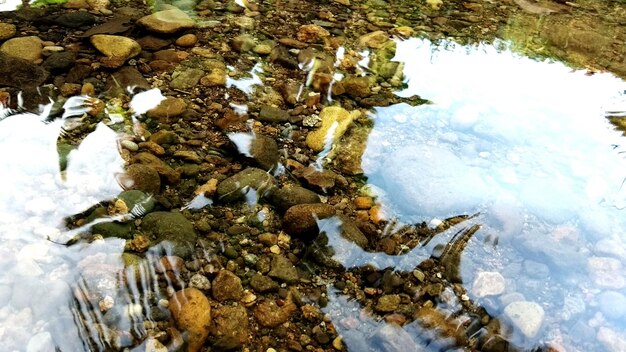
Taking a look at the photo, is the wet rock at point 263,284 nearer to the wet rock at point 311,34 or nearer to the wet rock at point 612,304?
the wet rock at point 612,304

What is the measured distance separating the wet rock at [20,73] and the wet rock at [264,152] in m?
1.78

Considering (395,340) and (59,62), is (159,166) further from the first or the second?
(395,340)

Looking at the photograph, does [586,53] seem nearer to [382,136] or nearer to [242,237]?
[382,136]

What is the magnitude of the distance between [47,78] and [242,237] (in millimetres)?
2203

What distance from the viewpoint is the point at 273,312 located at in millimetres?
2275

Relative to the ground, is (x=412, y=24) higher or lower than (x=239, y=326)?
higher

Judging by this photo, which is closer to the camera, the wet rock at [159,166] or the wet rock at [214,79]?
the wet rock at [159,166]

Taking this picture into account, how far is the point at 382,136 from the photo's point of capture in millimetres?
3578

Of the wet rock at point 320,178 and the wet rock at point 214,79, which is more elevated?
the wet rock at point 214,79

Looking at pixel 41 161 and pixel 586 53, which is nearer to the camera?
pixel 41 161

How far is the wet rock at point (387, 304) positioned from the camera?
2369 millimetres

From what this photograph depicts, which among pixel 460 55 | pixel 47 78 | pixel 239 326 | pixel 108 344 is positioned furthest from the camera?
pixel 460 55

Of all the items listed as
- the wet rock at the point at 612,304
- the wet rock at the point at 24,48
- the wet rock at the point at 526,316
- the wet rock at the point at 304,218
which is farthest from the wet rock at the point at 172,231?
the wet rock at the point at 612,304

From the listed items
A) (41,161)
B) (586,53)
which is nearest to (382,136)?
(41,161)
